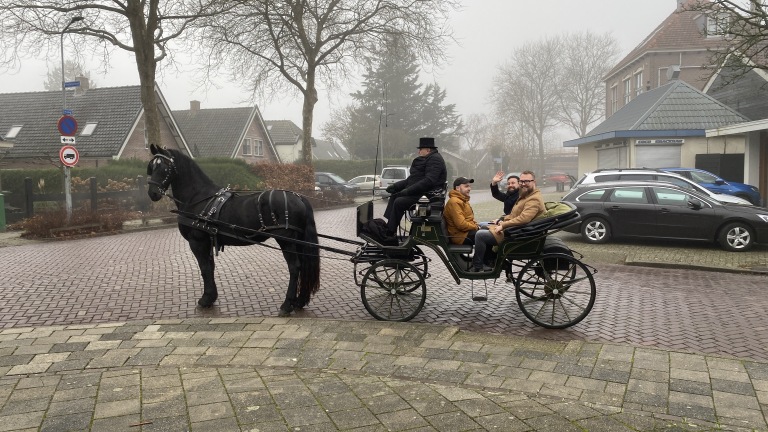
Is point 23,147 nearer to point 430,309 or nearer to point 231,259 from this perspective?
point 231,259

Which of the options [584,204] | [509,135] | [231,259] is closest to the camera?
[231,259]

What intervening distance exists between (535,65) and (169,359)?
65.4 m

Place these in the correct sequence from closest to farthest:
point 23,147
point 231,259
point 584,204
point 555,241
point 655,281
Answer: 1. point 555,241
2. point 655,281
3. point 231,259
4. point 584,204
5. point 23,147

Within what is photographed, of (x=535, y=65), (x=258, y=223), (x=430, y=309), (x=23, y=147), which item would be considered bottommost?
(x=430, y=309)

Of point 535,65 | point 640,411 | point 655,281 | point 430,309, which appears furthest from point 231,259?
point 535,65

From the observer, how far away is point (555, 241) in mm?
6918

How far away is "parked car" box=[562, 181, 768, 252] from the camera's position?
39.7 feet

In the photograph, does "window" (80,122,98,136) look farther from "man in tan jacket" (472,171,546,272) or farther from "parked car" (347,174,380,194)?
"man in tan jacket" (472,171,546,272)

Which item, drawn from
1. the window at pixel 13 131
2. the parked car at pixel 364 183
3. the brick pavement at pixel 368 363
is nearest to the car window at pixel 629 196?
the brick pavement at pixel 368 363

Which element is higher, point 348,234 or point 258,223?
point 258,223

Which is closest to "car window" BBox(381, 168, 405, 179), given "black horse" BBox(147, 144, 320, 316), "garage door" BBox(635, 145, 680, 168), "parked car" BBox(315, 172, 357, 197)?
"parked car" BBox(315, 172, 357, 197)

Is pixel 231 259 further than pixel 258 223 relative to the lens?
Yes

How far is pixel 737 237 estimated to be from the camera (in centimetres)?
1210

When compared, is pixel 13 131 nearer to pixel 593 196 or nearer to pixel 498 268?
pixel 593 196
